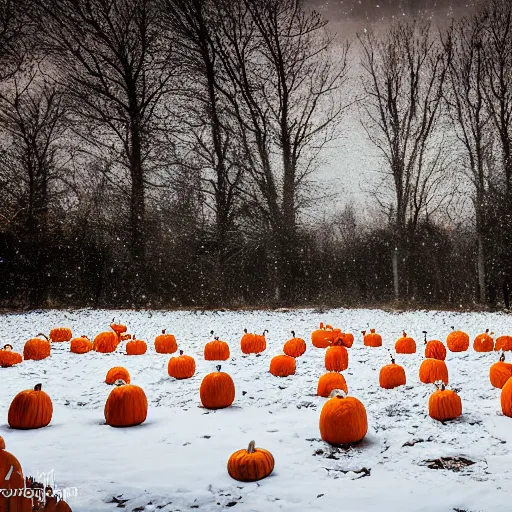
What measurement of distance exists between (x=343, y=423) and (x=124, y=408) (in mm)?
1835

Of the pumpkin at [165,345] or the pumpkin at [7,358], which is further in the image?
the pumpkin at [165,345]

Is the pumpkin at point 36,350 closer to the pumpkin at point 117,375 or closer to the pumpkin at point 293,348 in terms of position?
the pumpkin at point 117,375

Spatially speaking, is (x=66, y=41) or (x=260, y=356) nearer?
(x=260, y=356)

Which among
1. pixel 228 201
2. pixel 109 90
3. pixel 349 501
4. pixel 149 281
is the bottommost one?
pixel 349 501

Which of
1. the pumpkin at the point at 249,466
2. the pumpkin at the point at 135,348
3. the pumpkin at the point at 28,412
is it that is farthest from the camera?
the pumpkin at the point at 135,348

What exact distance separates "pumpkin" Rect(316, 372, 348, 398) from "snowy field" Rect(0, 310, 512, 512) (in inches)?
4.2

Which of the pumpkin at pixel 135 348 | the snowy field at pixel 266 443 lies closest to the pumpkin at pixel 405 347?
the snowy field at pixel 266 443

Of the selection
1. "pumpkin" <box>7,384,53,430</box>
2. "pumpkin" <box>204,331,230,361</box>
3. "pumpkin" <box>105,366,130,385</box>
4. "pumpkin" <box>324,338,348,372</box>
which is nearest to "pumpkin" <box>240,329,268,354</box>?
"pumpkin" <box>204,331,230,361</box>

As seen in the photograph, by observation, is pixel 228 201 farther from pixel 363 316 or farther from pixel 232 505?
pixel 232 505

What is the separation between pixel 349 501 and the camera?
2391 mm

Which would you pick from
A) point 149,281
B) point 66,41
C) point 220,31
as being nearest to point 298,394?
point 149,281

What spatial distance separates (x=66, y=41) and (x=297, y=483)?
1982cm

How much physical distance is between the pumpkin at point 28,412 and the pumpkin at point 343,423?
2332 millimetres

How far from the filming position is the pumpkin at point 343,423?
10.5 feet
